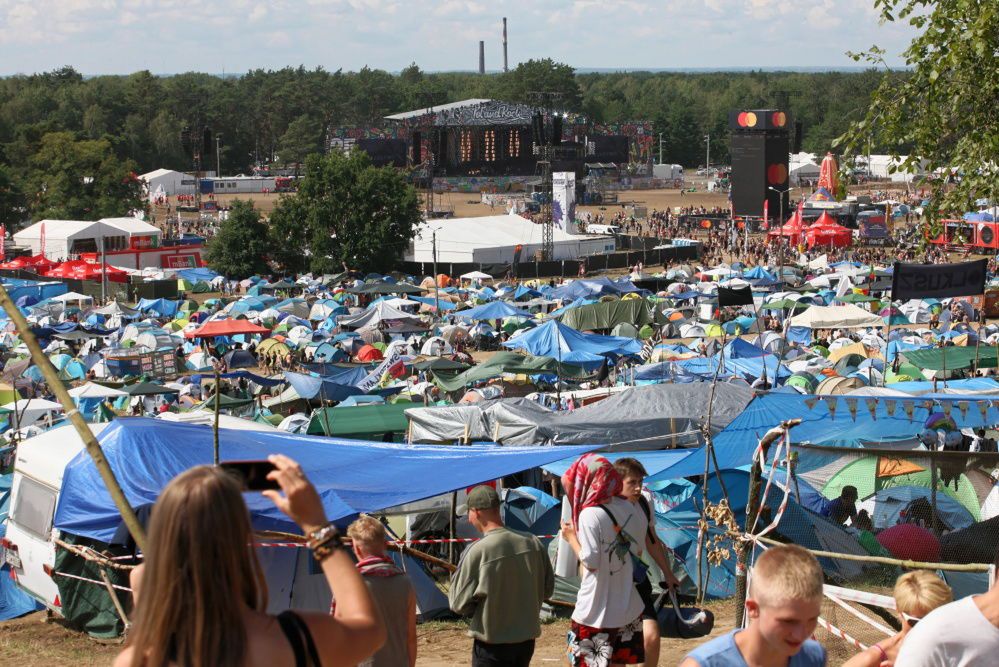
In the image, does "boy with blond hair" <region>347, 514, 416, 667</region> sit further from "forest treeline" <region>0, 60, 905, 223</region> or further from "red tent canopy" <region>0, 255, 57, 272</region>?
"forest treeline" <region>0, 60, 905, 223</region>

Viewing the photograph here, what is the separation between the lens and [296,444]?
930 cm

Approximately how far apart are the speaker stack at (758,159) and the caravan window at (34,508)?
191ft

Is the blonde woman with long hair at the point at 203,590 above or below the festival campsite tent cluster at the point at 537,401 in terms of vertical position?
above

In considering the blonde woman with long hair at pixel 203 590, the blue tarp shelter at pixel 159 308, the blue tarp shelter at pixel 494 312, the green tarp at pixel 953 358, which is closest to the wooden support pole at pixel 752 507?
the blonde woman with long hair at pixel 203 590

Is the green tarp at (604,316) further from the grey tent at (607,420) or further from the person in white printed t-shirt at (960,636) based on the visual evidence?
the person in white printed t-shirt at (960,636)

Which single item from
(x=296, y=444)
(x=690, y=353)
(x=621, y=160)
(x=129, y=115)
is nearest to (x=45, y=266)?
(x=690, y=353)

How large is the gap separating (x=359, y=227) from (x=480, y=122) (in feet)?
146

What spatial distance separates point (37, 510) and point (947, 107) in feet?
25.2

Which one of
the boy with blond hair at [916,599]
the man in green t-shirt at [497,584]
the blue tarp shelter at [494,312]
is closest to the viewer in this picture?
the boy with blond hair at [916,599]

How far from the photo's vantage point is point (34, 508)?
887 centimetres

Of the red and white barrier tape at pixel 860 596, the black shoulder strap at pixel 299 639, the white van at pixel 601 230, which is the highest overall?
the black shoulder strap at pixel 299 639

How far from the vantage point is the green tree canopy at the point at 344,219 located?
174 ft

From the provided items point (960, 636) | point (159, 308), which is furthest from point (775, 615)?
point (159, 308)

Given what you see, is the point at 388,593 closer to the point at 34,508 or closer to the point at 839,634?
the point at 839,634
